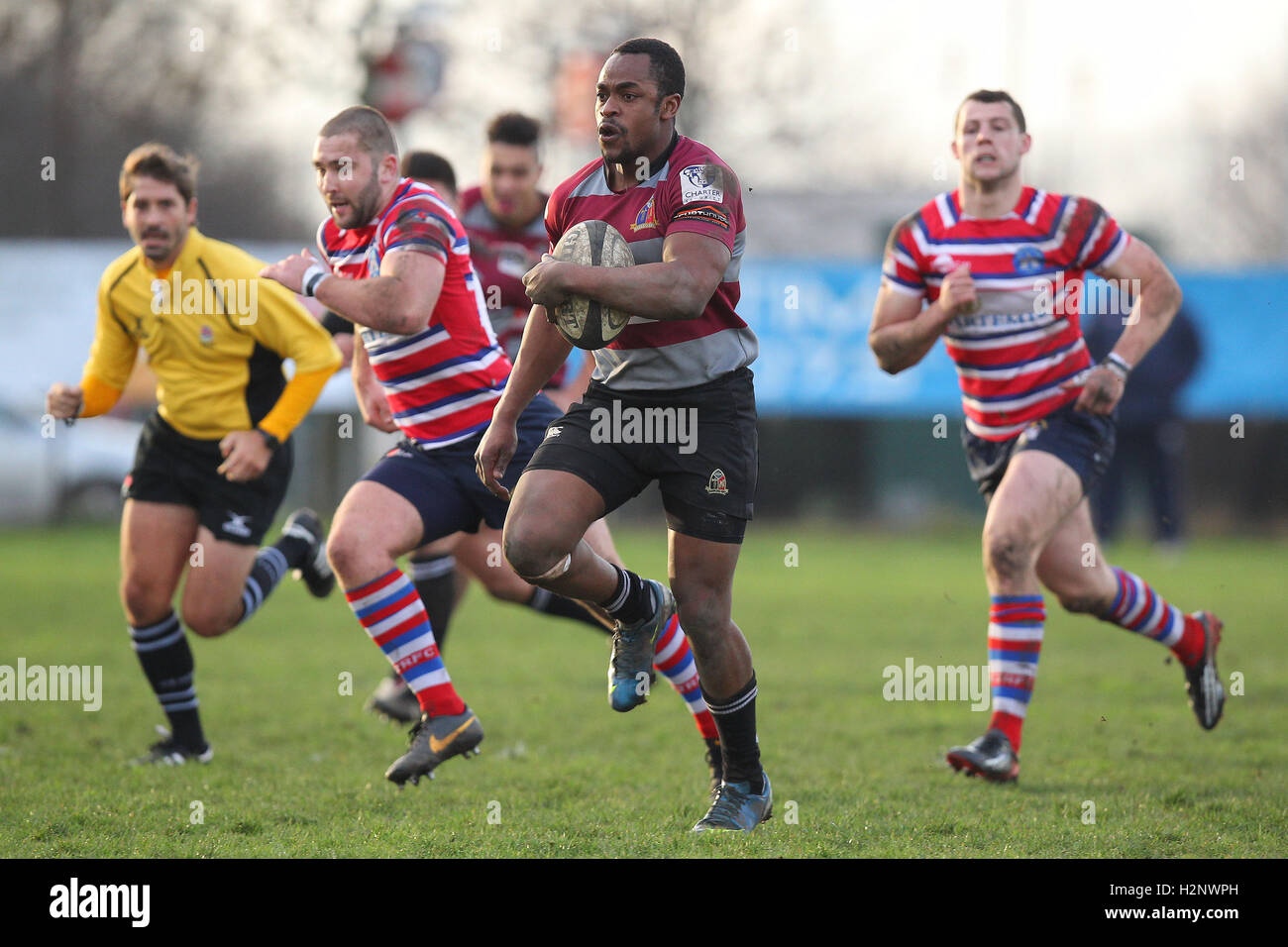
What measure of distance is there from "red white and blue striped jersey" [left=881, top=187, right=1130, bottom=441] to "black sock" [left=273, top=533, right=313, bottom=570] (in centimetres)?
298

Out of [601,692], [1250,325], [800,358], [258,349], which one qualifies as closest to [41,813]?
[258,349]

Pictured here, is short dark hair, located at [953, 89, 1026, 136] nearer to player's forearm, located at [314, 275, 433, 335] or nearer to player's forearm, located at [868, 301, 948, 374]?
player's forearm, located at [868, 301, 948, 374]

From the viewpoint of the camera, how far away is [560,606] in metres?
6.27

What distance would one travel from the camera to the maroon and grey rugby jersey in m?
4.28

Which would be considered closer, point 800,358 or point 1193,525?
point 800,358

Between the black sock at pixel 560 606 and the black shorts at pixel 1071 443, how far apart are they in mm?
1773

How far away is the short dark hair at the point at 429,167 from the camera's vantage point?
7.11 m

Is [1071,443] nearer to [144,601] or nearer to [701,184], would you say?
[701,184]

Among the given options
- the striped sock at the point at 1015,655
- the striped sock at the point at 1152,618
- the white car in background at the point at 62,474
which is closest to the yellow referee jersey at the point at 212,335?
the striped sock at the point at 1015,655

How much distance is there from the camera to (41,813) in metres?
4.84

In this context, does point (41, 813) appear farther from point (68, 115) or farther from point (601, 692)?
point (68, 115)

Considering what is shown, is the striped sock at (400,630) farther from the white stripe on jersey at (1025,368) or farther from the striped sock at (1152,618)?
the striped sock at (1152,618)

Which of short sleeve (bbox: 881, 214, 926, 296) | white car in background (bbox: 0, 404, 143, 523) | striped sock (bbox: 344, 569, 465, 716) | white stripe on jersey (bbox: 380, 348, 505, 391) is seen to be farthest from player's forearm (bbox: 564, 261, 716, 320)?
white car in background (bbox: 0, 404, 143, 523)

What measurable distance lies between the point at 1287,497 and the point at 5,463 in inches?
741
